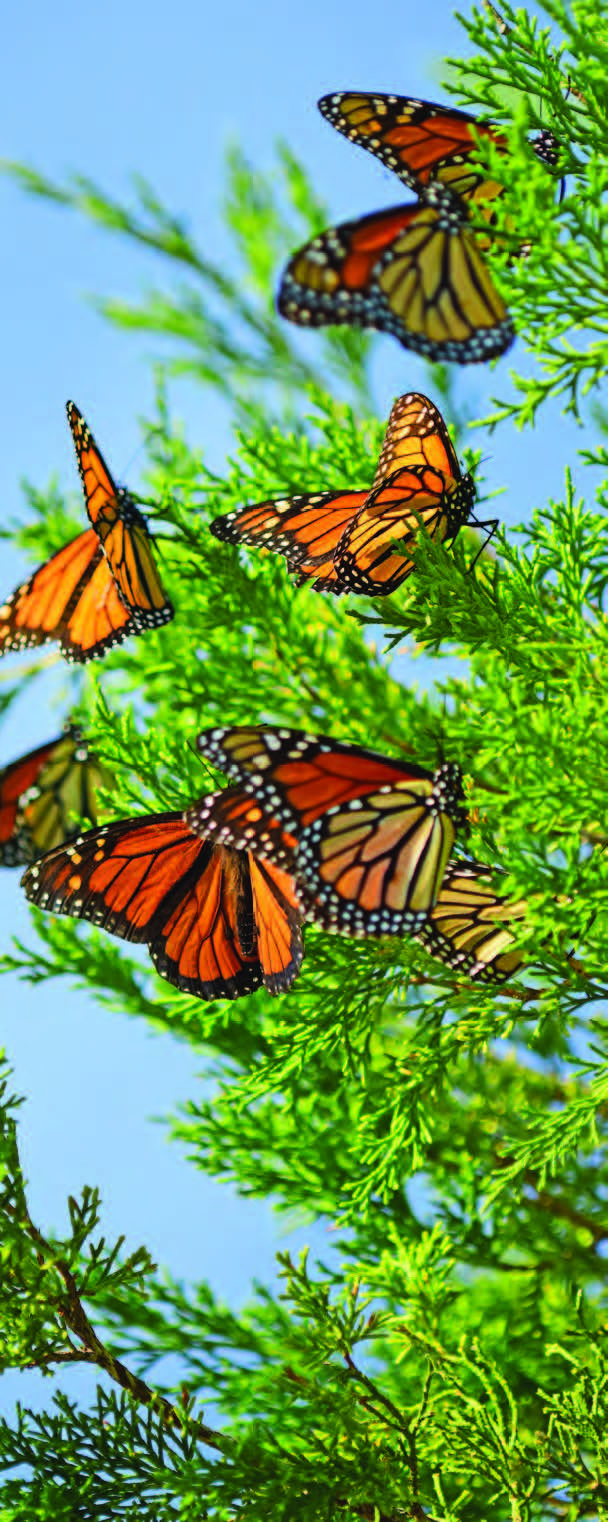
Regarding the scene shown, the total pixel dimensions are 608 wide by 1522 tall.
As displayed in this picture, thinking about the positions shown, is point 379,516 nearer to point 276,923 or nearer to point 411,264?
point 411,264

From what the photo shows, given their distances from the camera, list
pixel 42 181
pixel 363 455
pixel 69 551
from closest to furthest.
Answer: pixel 363 455 → pixel 69 551 → pixel 42 181

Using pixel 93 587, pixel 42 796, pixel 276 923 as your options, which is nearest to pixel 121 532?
pixel 93 587

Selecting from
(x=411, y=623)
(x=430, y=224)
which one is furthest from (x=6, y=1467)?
(x=430, y=224)

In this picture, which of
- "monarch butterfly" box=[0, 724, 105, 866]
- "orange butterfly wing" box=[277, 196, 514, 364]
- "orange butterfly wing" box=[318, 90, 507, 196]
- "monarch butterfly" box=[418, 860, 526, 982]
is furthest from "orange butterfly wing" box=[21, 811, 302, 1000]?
"monarch butterfly" box=[0, 724, 105, 866]

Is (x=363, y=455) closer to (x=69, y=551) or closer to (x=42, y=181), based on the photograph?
(x=69, y=551)

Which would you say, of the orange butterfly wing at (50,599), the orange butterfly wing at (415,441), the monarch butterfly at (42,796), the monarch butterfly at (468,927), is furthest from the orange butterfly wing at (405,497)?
the monarch butterfly at (42,796)

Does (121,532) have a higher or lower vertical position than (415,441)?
higher

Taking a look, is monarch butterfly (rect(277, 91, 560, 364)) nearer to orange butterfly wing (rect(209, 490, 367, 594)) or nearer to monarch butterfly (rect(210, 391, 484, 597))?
monarch butterfly (rect(210, 391, 484, 597))
